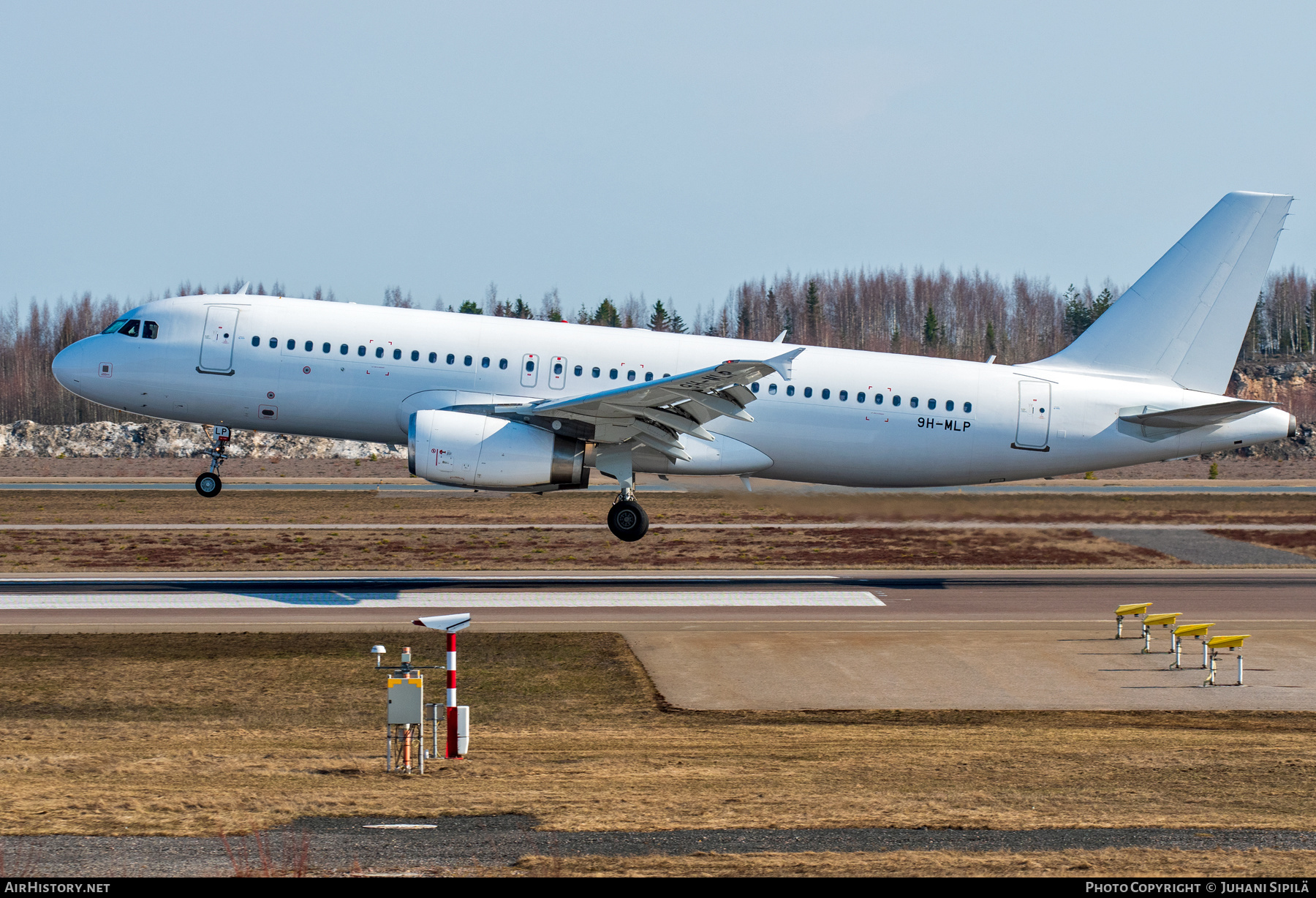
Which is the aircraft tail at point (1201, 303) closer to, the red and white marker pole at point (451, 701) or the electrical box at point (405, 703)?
the red and white marker pole at point (451, 701)

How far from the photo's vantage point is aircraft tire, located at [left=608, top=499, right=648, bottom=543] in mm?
33812

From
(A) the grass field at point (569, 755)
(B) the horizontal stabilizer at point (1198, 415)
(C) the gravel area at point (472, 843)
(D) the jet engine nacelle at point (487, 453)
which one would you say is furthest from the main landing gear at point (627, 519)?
(C) the gravel area at point (472, 843)

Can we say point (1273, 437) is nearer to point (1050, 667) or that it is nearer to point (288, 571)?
point (1050, 667)

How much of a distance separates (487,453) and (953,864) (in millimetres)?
20431

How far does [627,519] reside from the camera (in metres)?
33.8

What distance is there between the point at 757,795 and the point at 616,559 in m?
26.7

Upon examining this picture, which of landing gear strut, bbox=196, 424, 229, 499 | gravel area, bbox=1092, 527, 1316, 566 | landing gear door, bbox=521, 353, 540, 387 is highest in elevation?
landing gear door, bbox=521, 353, 540, 387

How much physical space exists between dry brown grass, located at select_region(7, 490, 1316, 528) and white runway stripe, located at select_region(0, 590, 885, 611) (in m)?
10.6

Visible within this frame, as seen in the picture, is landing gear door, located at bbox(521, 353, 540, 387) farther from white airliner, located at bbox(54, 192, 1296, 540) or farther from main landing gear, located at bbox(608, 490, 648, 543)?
main landing gear, located at bbox(608, 490, 648, 543)

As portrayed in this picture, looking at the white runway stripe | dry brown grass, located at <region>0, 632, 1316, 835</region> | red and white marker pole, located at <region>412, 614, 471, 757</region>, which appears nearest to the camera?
dry brown grass, located at <region>0, 632, 1316, 835</region>

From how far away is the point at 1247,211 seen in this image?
1366 inches

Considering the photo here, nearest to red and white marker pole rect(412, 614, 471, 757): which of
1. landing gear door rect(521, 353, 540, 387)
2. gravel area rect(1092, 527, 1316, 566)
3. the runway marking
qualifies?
landing gear door rect(521, 353, 540, 387)

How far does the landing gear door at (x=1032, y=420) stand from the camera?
3409cm

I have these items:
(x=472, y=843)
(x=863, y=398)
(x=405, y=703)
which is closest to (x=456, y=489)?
(x=863, y=398)
